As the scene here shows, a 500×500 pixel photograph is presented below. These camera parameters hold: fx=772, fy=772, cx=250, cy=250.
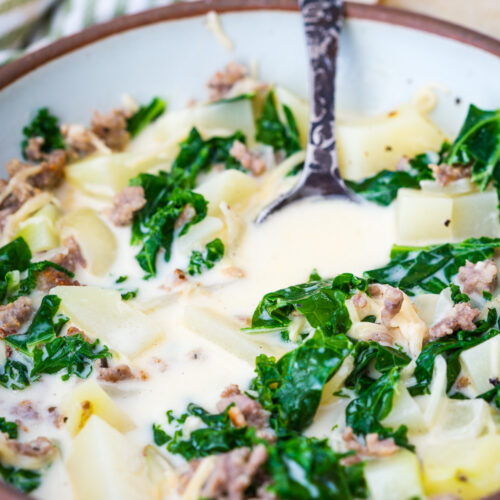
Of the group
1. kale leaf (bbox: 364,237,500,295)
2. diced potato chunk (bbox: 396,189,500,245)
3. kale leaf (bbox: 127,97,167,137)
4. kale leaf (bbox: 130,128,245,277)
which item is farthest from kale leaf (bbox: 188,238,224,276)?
kale leaf (bbox: 127,97,167,137)

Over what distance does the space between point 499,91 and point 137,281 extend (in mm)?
2706

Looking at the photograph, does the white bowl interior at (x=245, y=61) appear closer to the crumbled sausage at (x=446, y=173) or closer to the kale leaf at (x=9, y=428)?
the crumbled sausage at (x=446, y=173)

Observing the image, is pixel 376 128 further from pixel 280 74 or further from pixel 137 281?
pixel 137 281

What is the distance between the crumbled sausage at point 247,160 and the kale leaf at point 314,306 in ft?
4.00

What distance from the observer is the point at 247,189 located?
5266 mm

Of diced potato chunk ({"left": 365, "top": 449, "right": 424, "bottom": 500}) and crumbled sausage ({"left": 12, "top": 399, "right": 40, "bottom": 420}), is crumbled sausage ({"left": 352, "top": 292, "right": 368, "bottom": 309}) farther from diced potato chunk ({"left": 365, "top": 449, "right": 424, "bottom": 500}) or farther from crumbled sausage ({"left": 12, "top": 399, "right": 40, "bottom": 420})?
crumbled sausage ({"left": 12, "top": 399, "right": 40, "bottom": 420})

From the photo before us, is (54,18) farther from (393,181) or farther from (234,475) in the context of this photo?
(234,475)

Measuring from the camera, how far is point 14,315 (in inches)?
175

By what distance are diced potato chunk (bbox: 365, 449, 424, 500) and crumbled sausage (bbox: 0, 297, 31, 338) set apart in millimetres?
2183

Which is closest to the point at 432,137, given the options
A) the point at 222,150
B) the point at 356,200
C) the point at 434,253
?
the point at 356,200

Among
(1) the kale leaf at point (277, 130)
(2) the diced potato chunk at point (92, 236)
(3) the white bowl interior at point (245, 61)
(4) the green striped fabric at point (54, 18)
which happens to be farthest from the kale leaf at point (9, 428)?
(4) the green striped fabric at point (54, 18)

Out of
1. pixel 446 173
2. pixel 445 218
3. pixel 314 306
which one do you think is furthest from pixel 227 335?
pixel 446 173

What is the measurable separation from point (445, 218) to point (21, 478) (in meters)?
2.89

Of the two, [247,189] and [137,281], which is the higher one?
[247,189]
